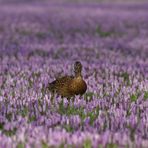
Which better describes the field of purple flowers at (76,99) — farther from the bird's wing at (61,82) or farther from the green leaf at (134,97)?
the bird's wing at (61,82)

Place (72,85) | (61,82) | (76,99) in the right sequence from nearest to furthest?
1. (76,99)
2. (72,85)
3. (61,82)

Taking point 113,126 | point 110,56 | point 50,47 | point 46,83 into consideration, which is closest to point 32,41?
point 50,47

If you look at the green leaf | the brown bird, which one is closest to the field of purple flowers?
the green leaf

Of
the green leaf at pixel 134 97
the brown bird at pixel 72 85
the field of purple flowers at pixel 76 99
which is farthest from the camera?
the green leaf at pixel 134 97

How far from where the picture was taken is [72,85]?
19.5ft

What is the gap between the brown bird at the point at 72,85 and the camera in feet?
19.3

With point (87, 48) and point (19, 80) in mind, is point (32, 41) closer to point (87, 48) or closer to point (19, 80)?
point (87, 48)

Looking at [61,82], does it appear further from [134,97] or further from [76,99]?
[134,97]

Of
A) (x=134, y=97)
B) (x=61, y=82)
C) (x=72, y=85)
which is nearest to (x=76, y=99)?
(x=72, y=85)

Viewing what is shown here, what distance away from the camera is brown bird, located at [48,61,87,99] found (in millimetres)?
5895

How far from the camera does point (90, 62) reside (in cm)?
943

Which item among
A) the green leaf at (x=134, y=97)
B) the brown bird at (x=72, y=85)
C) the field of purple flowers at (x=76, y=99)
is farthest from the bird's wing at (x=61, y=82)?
the green leaf at (x=134, y=97)

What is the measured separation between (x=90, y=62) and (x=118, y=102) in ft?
11.7

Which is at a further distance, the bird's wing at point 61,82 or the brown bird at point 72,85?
the bird's wing at point 61,82
